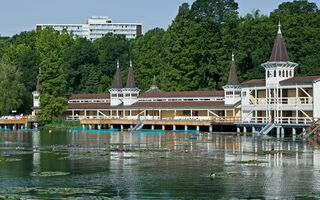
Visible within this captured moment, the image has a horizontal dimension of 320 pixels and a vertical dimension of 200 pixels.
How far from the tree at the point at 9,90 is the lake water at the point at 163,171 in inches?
1632

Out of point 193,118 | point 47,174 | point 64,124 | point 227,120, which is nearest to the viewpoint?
point 47,174

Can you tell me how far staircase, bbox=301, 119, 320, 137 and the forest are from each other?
1875 cm

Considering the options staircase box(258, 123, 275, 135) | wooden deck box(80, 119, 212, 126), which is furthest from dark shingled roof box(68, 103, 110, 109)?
staircase box(258, 123, 275, 135)

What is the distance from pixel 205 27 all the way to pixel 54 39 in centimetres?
4695

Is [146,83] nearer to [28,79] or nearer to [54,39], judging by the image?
[28,79]

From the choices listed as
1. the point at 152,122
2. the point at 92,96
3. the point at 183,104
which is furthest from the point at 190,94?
the point at 92,96

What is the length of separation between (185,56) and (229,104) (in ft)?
70.7

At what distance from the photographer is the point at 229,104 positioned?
233 ft

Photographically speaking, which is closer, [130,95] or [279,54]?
[279,54]

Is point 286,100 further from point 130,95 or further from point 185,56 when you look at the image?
point 185,56

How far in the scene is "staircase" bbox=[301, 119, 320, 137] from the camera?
54.5 meters

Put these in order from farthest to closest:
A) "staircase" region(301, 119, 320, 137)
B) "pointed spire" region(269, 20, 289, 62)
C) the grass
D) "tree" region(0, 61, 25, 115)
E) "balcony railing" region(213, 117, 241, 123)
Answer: "tree" region(0, 61, 25, 115) → the grass → "balcony railing" region(213, 117, 241, 123) → "pointed spire" region(269, 20, 289, 62) → "staircase" region(301, 119, 320, 137)

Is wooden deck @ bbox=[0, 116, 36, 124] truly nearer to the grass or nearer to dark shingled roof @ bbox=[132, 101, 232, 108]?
the grass

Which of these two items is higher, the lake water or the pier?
the pier
